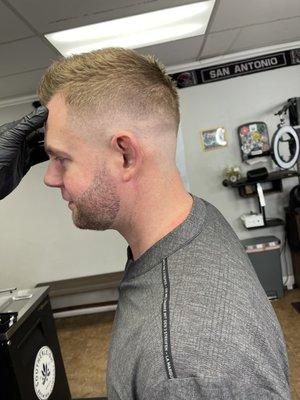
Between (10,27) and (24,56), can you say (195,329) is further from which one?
(24,56)

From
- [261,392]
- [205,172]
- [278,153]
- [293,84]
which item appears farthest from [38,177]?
[261,392]

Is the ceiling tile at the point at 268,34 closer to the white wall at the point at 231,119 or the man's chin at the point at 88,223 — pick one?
the white wall at the point at 231,119

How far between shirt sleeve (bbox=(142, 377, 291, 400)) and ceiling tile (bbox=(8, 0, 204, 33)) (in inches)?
70.0

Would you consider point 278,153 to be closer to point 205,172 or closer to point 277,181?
point 277,181

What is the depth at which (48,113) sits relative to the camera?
864 mm

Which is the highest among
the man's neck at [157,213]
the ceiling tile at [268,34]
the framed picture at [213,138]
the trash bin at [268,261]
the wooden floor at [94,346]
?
the ceiling tile at [268,34]

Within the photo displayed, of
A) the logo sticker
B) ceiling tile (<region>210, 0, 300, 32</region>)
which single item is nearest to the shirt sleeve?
the logo sticker

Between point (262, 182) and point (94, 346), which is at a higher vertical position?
point (262, 182)

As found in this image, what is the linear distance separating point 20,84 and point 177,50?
142 cm

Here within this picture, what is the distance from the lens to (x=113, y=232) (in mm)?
3920

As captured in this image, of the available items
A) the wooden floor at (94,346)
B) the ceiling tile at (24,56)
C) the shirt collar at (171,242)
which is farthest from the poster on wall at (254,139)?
the shirt collar at (171,242)

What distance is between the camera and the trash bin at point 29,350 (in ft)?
5.58

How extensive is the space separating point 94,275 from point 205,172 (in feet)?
5.44

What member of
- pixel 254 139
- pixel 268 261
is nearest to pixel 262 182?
pixel 254 139
